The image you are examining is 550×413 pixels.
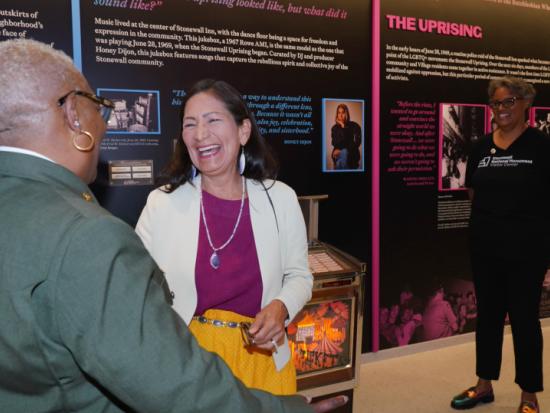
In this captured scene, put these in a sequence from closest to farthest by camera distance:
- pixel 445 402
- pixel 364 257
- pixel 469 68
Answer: pixel 445 402 → pixel 364 257 → pixel 469 68

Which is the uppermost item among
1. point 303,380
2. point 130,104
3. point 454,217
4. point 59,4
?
point 59,4

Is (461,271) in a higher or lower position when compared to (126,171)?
lower

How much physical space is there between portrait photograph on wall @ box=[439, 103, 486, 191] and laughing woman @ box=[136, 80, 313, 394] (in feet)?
7.75

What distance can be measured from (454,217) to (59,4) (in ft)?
9.99

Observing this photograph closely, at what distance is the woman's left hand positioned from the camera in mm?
1484

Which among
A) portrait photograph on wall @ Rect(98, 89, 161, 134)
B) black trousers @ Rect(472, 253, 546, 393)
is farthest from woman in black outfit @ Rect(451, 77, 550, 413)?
portrait photograph on wall @ Rect(98, 89, 161, 134)

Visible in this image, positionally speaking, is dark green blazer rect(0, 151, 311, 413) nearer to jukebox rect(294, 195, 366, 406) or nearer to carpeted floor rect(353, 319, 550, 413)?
jukebox rect(294, 195, 366, 406)

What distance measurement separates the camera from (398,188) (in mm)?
3676

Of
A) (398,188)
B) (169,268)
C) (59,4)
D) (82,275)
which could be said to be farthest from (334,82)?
(82,275)

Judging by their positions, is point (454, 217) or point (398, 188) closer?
point (398, 188)

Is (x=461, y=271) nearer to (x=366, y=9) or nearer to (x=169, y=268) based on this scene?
(x=366, y=9)

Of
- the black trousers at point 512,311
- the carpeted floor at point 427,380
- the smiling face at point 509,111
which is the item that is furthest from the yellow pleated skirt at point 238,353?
the smiling face at point 509,111

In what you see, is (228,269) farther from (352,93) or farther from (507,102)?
(352,93)

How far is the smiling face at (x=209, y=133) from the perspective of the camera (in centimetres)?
172
